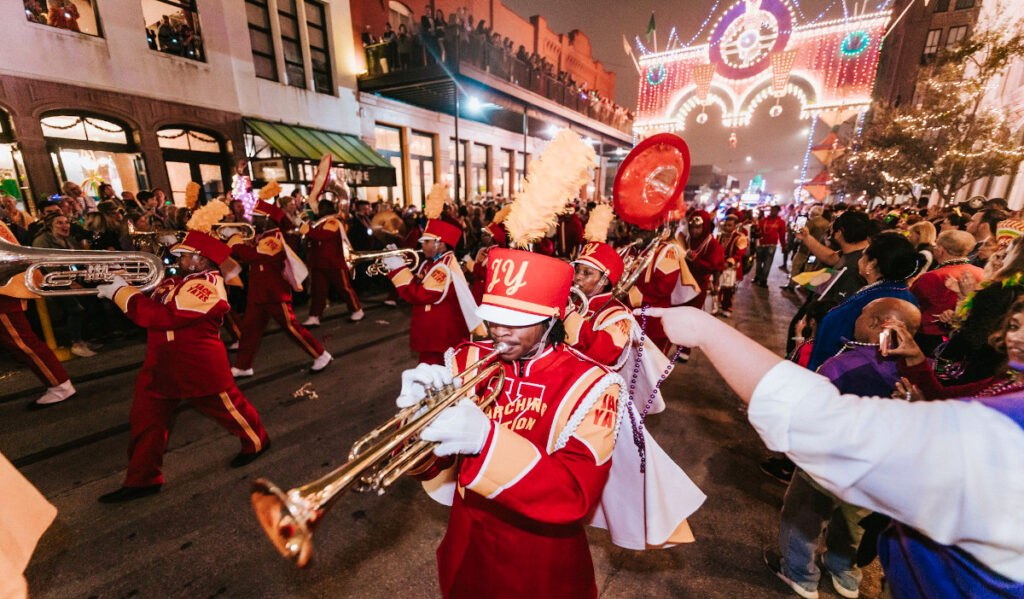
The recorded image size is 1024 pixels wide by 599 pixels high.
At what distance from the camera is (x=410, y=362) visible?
6.47 m

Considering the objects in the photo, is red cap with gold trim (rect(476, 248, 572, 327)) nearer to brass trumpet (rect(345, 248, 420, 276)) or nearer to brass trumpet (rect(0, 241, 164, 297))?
brass trumpet (rect(0, 241, 164, 297))

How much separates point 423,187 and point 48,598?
19.1 meters

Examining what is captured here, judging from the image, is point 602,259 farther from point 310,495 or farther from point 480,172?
point 480,172

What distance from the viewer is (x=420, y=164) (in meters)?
19.7

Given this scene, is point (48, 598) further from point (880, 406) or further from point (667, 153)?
point (667, 153)

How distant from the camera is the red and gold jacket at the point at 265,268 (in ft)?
18.2

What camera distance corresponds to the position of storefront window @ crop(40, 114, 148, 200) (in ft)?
31.2

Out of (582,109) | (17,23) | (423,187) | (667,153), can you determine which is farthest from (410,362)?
(582,109)

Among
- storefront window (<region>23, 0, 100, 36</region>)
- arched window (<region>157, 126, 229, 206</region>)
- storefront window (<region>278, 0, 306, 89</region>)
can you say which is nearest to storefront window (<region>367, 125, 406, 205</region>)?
storefront window (<region>278, 0, 306, 89</region>)

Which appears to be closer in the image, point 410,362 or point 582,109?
point 410,362

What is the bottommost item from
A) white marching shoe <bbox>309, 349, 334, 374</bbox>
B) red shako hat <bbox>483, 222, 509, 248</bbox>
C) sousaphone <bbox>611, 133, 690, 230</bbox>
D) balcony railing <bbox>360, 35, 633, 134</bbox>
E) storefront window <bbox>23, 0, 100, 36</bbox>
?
white marching shoe <bbox>309, 349, 334, 374</bbox>

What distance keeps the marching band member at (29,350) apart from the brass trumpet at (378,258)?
12.3 ft

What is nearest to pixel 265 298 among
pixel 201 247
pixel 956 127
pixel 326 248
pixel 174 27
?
pixel 201 247

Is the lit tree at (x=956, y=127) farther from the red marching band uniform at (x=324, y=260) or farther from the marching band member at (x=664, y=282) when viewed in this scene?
the red marching band uniform at (x=324, y=260)
